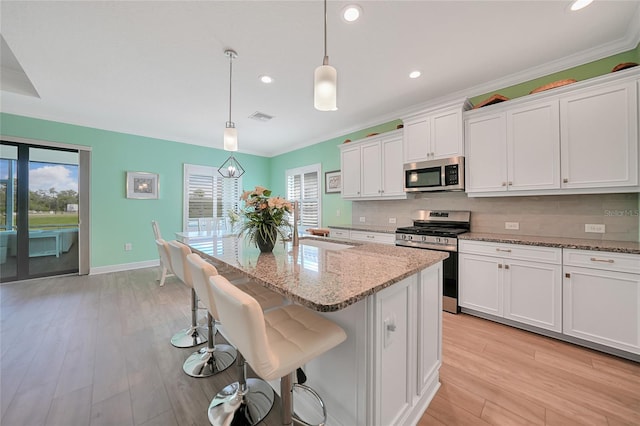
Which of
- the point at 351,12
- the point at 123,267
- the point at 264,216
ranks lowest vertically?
the point at 123,267

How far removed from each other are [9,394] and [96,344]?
0.60 metres

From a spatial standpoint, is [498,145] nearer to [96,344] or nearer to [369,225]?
[369,225]

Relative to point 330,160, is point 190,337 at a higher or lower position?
lower

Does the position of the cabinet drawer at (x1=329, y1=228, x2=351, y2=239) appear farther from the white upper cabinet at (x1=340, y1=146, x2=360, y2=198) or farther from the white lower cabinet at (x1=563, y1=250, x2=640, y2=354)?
the white lower cabinet at (x1=563, y1=250, x2=640, y2=354)

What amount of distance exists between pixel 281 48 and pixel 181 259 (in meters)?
2.07

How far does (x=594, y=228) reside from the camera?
230cm

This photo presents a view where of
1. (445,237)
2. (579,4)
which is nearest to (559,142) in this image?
→ (579,4)

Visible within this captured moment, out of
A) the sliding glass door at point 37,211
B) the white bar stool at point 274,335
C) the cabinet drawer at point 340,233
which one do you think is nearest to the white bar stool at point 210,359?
the white bar stool at point 274,335

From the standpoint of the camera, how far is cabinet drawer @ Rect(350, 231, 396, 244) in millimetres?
3303

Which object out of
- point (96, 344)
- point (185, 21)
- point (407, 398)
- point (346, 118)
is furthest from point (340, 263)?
point (346, 118)

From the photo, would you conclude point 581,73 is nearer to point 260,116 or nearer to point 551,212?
point 551,212

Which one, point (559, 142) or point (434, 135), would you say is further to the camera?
point (434, 135)

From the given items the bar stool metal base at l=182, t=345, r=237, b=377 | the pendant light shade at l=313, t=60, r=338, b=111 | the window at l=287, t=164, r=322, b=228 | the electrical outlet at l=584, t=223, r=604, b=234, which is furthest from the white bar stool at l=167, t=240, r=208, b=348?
the electrical outlet at l=584, t=223, r=604, b=234

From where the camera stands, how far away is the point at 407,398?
1.30m
